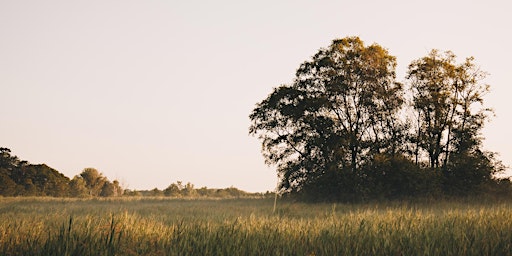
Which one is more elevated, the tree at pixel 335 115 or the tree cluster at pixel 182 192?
the tree at pixel 335 115

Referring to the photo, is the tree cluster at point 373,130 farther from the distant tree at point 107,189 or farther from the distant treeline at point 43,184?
the distant tree at point 107,189

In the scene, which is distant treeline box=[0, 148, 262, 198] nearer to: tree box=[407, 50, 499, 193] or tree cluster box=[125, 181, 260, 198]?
tree cluster box=[125, 181, 260, 198]

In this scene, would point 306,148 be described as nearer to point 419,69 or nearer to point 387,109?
point 387,109

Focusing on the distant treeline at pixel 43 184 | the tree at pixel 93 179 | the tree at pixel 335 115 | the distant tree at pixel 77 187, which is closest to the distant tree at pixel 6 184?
the distant treeline at pixel 43 184

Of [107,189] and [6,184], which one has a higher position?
[6,184]

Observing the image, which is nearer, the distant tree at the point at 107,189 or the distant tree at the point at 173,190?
the distant tree at the point at 173,190

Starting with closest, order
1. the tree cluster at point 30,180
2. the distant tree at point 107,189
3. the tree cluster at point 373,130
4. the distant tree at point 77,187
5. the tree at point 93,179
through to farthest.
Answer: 1. the tree cluster at point 373,130
2. the tree cluster at point 30,180
3. the distant tree at point 77,187
4. the tree at point 93,179
5. the distant tree at point 107,189

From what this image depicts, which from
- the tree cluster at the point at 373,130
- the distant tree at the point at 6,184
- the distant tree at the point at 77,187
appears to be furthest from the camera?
the distant tree at the point at 77,187

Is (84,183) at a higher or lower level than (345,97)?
lower

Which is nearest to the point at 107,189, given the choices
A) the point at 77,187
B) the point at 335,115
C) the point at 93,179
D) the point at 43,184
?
the point at 93,179

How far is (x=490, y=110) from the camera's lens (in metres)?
26.6

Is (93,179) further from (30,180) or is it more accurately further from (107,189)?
(30,180)

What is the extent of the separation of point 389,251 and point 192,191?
172ft

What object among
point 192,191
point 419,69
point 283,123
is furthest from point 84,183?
point 419,69
